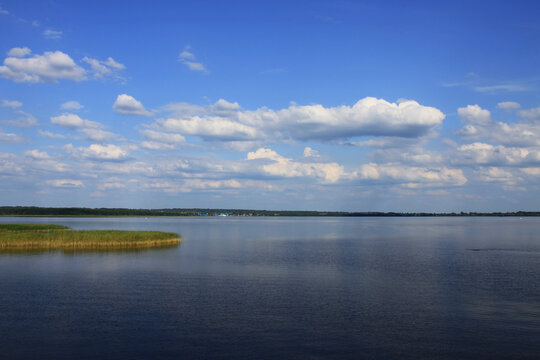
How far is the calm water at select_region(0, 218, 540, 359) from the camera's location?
1606cm

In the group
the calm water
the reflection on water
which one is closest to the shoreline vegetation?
the reflection on water

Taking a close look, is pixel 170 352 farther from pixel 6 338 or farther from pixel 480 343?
pixel 480 343

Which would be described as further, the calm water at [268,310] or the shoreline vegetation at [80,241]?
the shoreline vegetation at [80,241]

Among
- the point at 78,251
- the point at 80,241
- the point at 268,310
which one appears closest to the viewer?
the point at 268,310

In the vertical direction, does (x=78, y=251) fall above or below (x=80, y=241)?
below

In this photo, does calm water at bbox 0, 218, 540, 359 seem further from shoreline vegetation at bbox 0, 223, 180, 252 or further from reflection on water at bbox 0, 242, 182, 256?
shoreline vegetation at bbox 0, 223, 180, 252

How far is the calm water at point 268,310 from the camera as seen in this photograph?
52.7 feet

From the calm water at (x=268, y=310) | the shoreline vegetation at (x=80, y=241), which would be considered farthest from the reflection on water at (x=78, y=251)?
the calm water at (x=268, y=310)

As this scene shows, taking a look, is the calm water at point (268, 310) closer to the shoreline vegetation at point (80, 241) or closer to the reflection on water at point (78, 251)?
the reflection on water at point (78, 251)

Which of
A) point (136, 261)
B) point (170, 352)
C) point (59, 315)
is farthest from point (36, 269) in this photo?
point (170, 352)

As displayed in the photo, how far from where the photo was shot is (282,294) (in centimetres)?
2520

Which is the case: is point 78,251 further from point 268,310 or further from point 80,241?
point 268,310

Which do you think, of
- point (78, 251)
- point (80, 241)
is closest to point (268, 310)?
point (78, 251)

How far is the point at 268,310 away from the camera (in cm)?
2131
